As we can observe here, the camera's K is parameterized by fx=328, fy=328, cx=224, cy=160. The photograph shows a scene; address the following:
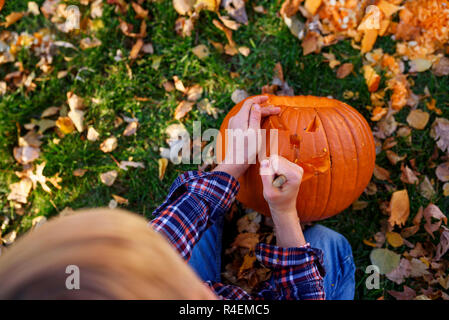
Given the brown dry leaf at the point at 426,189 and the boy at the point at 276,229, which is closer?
the boy at the point at 276,229

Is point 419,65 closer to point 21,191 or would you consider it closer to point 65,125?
point 65,125

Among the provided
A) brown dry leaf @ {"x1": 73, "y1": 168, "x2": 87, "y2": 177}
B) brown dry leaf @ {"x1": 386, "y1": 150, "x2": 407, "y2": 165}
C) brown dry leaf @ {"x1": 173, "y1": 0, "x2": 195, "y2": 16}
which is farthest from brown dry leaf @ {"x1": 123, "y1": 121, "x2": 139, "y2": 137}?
brown dry leaf @ {"x1": 386, "y1": 150, "x2": 407, "y2": 165}

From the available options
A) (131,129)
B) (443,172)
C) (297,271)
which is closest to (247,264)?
(297,271)

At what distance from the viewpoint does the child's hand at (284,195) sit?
4.07 feet

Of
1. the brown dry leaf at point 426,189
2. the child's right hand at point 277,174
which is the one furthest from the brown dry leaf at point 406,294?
the child's right hand at point 277,174

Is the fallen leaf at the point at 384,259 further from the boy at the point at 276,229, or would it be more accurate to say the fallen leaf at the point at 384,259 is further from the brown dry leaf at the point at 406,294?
the boy at the point at 276,229

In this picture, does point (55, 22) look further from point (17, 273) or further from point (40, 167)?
point (17, 273)

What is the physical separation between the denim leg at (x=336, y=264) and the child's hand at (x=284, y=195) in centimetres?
30

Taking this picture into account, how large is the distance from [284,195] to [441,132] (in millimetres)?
1337

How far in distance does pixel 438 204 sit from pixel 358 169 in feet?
2.67

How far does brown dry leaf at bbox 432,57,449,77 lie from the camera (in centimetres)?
208

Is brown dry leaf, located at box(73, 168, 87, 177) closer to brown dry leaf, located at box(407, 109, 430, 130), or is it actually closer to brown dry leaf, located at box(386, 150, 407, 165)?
brown dry leaf, located at box(386, 150, 407, 165)

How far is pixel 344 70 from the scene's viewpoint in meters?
2.15
